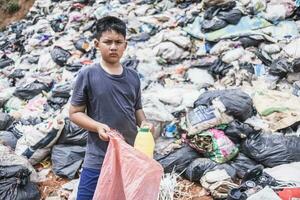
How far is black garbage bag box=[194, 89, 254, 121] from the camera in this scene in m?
3.85

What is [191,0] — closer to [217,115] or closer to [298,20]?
[298,20]

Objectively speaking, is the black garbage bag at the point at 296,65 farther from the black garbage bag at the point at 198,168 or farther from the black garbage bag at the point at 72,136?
the black garbage bag at the point at 72,136

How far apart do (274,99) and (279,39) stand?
1.56m

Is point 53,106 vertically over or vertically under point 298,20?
under

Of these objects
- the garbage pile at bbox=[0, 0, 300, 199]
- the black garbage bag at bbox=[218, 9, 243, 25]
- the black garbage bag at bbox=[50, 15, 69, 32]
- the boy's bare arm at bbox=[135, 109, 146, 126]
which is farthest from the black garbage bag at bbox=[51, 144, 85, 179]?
the black garbage bag at bbox=[50, 15, 69, 32]

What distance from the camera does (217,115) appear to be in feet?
12.3

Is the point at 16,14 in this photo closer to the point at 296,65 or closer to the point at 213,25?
the point at 213,25

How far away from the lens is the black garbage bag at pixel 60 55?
21.2ft

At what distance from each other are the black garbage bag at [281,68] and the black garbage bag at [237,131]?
3.84 ft

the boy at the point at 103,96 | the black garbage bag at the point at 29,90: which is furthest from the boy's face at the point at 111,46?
the black garbage bag at the point at 29,90

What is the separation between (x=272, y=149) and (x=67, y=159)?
1.79m

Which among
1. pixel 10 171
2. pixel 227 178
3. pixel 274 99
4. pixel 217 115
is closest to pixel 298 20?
pixel 274 99

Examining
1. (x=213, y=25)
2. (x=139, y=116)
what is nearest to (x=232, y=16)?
(x=213, y=25)

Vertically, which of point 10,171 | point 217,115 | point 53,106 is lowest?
point 53,106
